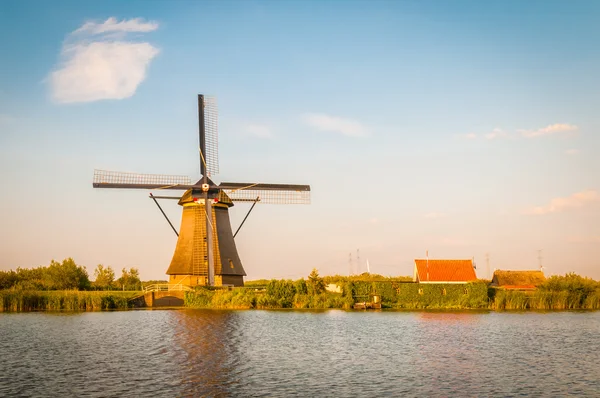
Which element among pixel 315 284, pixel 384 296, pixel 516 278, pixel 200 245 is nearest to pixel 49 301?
pixel 200 245

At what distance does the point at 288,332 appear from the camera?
106 ft

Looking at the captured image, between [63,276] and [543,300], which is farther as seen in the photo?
[63,276]

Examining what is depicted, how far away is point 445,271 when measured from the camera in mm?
55156

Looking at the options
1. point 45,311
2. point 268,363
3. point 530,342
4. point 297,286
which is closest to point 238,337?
point 268,363

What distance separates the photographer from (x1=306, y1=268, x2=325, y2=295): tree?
1913 inches

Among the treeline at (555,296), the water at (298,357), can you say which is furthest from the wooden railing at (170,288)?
the treeline at (555,296)

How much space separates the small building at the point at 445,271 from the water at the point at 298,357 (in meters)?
14.8

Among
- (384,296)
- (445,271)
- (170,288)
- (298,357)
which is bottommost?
(298,357)

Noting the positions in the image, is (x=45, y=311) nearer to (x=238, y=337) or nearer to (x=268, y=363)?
(x=238, y=337)

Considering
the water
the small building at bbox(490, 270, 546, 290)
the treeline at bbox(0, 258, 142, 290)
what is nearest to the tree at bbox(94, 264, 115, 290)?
the treeline at bbox(0, 258, 142, 290)

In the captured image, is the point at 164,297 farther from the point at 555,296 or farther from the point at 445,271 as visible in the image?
the point at 555,296

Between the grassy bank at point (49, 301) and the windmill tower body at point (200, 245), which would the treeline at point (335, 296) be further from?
the grassy bank at point (49, 301)

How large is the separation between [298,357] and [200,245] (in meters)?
28.6

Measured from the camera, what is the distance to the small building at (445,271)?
2144 inches
